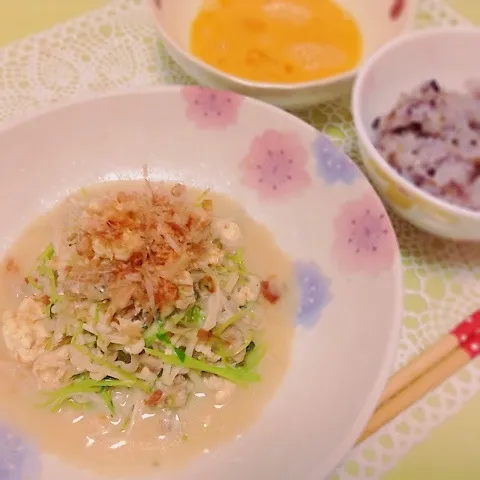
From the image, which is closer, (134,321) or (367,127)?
(134,321)

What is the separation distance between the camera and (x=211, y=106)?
4.79 ft

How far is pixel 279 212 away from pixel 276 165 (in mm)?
123

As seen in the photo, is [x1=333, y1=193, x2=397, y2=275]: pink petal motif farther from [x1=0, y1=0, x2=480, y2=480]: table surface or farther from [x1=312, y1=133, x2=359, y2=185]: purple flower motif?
[x1=0, y1=0, x2=480, y2=480]: table surface

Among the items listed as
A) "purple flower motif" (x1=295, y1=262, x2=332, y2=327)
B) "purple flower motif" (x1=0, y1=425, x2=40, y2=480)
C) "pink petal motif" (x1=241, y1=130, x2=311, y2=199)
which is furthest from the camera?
"pink petal motif" (x1=241, y1=130, x2=311, y2=199)

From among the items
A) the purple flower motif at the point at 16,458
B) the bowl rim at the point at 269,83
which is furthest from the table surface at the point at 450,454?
the bowl rim at the point at 269,83

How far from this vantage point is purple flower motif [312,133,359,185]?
1.33 m

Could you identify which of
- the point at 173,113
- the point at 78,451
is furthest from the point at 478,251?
the point at 78,451

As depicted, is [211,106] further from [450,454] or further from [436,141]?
[450,454]

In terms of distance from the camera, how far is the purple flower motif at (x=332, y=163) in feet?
4.36

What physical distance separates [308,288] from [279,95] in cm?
51

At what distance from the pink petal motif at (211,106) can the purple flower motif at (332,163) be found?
237 mm

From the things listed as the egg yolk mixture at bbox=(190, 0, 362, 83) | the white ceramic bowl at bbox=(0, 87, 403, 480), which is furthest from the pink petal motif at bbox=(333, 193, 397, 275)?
the egg yolk mixture at bbox=(190, 0, 362, 83)

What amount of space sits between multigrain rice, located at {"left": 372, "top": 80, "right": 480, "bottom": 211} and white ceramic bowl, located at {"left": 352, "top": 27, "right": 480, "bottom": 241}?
0.05 metres

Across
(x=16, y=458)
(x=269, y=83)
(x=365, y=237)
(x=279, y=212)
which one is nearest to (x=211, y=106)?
(x=269, y=83)
